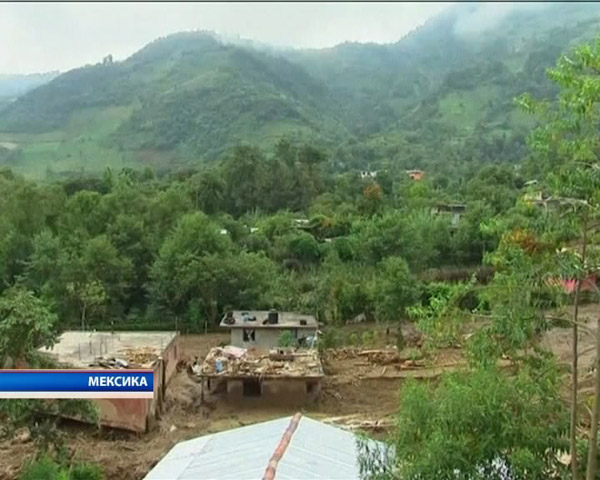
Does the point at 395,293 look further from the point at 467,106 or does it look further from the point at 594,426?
the point at 467,106

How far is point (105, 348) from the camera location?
54.0ft

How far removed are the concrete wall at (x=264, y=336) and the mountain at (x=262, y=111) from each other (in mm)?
39686

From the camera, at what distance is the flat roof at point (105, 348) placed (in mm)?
15117

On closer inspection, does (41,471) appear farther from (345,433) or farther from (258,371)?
(258,371)

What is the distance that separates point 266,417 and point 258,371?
1.08 m

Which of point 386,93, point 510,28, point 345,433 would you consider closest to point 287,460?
point 345,433

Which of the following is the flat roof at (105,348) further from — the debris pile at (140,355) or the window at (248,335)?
the window at (248,335)

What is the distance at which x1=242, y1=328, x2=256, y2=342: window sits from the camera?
1938 centimetres

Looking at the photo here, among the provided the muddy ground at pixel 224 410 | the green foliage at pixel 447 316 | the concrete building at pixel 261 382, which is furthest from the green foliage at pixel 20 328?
the green foliage at pixel 447 316

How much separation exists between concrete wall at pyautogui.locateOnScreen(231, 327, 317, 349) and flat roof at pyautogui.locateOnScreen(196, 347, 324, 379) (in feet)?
3.66

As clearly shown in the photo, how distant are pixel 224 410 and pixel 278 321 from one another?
14.7ft

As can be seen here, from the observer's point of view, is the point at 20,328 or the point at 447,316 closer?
the point at 447,316

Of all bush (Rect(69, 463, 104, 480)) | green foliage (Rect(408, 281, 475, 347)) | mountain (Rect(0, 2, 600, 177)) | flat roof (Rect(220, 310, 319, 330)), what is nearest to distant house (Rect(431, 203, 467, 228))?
flat roof (Rect(220, 310, 319, 330))

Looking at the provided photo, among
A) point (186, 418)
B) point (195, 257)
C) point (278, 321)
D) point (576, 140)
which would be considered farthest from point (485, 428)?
point (195, 257)
